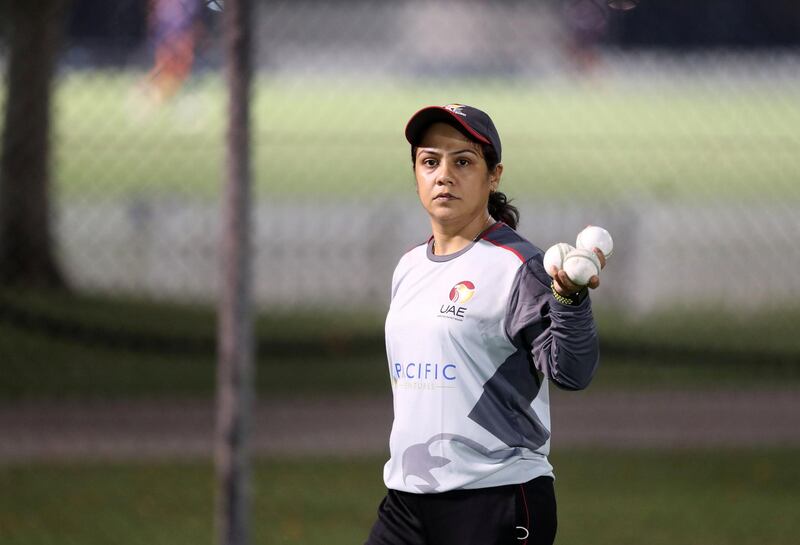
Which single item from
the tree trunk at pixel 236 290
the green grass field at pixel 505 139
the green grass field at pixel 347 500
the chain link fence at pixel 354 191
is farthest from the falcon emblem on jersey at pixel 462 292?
the green grass field at pixel 505 139

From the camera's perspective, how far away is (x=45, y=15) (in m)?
9.60

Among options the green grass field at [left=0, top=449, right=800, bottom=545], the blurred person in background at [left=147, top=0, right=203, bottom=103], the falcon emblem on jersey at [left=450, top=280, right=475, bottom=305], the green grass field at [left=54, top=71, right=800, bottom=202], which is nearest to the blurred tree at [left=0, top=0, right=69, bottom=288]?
the blurred person in background at [left=147, top=0, right=203, bottom=103]

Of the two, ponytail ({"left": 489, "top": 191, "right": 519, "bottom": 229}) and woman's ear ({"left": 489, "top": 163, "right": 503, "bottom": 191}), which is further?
ponytail ({"left": 489, "top": 191, "right": 519, "bottom": 229})

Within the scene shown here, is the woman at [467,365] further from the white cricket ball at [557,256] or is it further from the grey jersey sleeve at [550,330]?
the white cricket ball at [557,256]

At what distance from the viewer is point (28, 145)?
368 inches

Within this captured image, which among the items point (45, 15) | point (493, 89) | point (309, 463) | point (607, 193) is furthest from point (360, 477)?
point (493, 89)

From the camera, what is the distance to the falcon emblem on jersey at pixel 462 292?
313cm

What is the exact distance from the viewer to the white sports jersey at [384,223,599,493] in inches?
122

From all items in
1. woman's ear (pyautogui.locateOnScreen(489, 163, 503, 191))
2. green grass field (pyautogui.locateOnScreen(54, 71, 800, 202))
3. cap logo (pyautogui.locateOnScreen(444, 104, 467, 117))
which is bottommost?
woman's ear (pyautogui.locateOnScreen(489, 163, 503, 191))

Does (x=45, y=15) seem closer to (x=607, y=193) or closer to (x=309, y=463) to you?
(x=309, y=463)

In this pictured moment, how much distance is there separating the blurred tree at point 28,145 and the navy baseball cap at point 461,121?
5.34 m

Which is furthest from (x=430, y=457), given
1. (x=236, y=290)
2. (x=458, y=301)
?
(x=236, y=290)

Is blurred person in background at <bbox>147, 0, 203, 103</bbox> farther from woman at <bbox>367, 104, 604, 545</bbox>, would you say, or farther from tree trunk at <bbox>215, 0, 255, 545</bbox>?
woman at <bbox>367, 104, 604, 545</bbox>

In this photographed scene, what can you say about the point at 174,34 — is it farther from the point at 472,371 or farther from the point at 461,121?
the point at 472,371
